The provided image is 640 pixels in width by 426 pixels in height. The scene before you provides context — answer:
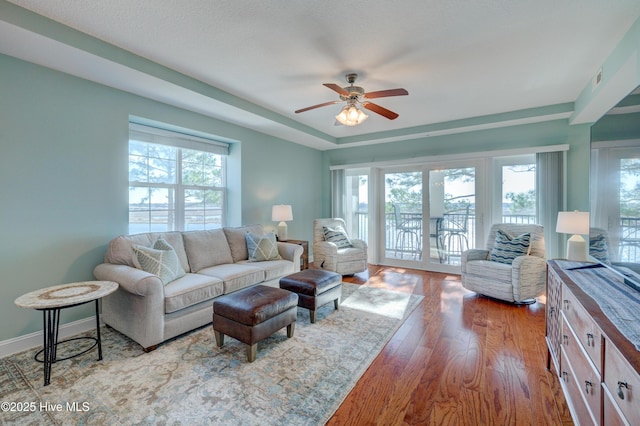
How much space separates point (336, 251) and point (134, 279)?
9.37 feet

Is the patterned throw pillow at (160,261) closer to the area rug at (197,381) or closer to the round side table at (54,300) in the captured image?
the round side table at (54,300)

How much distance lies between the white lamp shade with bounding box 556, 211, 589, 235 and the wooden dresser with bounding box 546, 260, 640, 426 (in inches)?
52.2

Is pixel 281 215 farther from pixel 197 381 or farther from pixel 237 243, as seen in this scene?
pixel 197 381

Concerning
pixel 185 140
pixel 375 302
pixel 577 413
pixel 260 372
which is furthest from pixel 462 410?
pixel 185 140

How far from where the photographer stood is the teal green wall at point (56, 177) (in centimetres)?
233

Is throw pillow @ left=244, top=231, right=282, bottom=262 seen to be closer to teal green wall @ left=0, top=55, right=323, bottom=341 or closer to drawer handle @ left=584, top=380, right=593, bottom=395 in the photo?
teal green wall @ left=0, top=55, right=323, bottom=341

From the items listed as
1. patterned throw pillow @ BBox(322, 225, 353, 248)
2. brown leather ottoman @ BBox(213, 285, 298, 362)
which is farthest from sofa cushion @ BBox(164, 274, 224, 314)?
patterned throw pillow @ BBox(322, 225, 353, 248)

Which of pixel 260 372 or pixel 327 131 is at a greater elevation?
pixel 327 131

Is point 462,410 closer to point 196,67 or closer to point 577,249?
point 577,249

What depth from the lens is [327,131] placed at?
5266mm

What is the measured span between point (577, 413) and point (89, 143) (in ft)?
14.2

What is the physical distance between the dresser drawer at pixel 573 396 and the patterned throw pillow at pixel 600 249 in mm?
686

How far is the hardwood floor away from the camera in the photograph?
1646mm

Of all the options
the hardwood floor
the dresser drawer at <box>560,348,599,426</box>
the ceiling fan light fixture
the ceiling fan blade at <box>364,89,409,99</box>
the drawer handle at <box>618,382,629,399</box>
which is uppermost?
the ceiling fan blade at <box>364,89,409,99</box>
